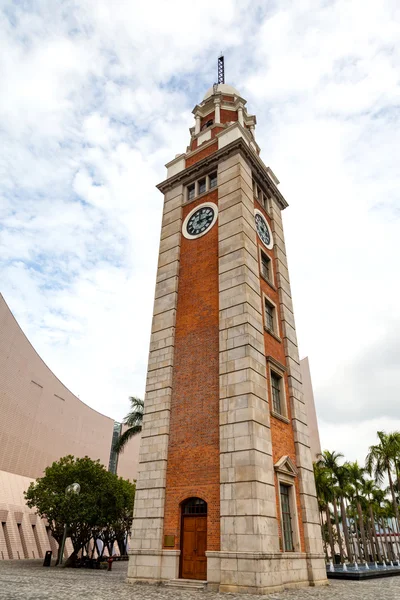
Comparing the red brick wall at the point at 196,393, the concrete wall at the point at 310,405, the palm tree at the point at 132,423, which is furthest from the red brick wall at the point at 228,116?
the concrete wall at the point at 310,405

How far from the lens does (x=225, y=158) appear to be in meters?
22.1

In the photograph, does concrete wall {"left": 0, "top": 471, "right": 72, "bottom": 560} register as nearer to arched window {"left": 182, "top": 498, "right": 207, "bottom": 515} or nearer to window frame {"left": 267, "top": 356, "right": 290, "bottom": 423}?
arched window {"left": 182, "top": 498, "right": 207, "bottom": 515}

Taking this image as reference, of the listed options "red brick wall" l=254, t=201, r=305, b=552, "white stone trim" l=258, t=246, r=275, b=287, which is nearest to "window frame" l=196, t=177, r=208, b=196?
"red brick wall" l=254, t=201, r=305, b=552

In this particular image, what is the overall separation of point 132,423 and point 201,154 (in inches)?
762

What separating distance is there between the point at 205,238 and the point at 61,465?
57.0ft

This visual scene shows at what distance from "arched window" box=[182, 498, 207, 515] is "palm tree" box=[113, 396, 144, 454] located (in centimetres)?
1578

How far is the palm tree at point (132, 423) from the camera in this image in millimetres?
30359

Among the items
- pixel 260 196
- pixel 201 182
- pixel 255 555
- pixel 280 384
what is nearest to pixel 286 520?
pixel 255 555

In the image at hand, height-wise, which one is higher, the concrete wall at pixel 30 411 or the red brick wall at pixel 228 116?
the red brick wall at pixel 228 116

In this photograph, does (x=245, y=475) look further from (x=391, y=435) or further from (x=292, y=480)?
(x=391, y=435)

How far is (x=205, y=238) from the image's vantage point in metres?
20.2

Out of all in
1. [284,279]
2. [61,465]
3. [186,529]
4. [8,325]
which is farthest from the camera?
[8,325]

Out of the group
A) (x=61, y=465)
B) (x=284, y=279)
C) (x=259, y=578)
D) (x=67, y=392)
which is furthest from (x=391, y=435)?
(x=67, y=392)

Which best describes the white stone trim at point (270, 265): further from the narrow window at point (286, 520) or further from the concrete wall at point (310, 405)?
the concrete wall at point (310, 405)
